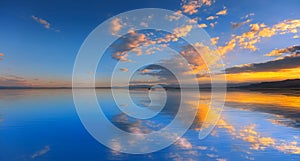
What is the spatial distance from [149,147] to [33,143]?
6022 millimetres

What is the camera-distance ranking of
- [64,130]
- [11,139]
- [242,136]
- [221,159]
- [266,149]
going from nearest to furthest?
[221,159] → [266,149] → [11,139] → [242,136] → [64,130]

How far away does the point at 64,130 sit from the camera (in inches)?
632

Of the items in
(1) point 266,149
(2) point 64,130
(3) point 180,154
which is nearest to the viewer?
(3) point 180,154

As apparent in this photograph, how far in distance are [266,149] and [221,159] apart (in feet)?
9.80

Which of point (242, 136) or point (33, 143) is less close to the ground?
point (242, 136)

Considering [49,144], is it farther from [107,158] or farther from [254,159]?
[254,159]

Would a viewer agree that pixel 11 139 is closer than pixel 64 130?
Yes

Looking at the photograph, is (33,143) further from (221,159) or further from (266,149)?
(266,149)

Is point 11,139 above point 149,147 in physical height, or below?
below

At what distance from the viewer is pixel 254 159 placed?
992 centimetres

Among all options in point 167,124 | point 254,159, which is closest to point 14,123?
point 167,124

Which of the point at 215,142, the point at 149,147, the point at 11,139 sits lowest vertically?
the point at 11,139

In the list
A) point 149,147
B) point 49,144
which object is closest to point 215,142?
point 149,147

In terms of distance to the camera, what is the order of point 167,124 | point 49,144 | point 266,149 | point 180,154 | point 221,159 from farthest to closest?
point 167,124, point 49,144, point 266,149, point 180,154, point 221,159
